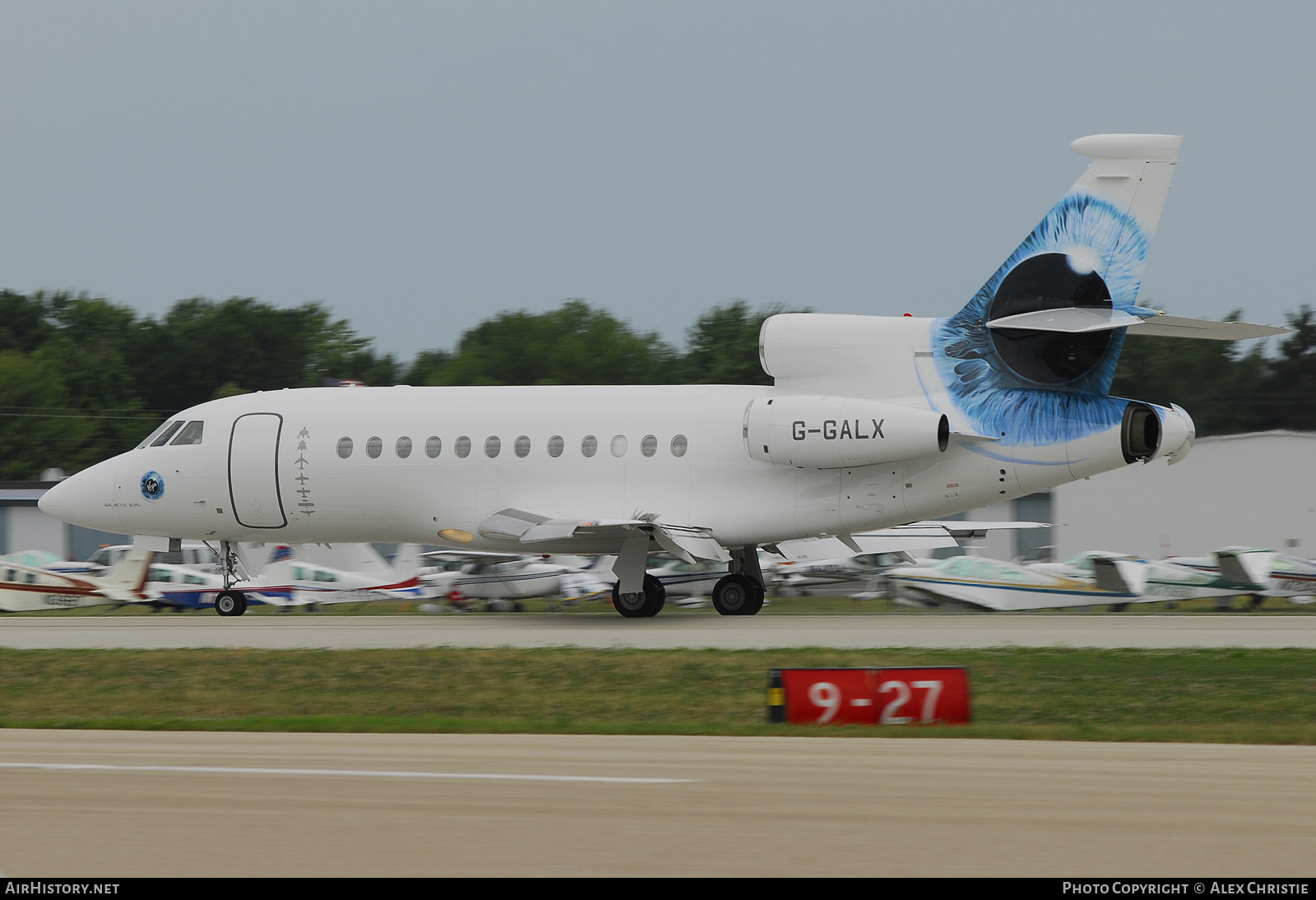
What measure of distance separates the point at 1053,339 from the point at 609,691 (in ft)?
35.0

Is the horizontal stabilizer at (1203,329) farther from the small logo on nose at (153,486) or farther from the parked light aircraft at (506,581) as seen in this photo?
the small logo on nose at (153,486)

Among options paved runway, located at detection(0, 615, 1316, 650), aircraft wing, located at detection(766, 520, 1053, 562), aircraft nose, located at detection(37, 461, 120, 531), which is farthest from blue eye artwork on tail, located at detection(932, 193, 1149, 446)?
aircraft nose, located at detection(37, 461, 120, 531)

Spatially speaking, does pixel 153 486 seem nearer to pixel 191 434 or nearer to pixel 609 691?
pixel 191 434

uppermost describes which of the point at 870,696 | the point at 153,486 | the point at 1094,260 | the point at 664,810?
the point at 1094,260

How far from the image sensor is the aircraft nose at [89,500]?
1029 inches

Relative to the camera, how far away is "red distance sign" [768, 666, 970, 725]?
39.1 feet

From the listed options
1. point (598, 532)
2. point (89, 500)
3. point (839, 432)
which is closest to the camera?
point (839, 432)

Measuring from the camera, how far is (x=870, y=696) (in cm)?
1191

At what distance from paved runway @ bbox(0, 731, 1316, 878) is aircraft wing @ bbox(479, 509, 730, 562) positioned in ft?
37.2

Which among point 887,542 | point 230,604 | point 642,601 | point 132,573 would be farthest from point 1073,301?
point 132,573

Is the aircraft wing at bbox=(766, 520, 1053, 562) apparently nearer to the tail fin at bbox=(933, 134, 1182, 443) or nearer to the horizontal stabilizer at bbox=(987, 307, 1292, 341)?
the tail fin at bbox=(933, 134, 1182, 443)

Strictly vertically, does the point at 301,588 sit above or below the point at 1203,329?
below

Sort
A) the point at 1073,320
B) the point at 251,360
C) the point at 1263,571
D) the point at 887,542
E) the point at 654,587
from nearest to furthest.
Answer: the point at 1073,320 → the point at 654,587 → the point at 887,542 → the point at 1263,571 → the point at 251,360

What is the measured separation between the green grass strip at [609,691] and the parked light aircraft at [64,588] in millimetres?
13305
